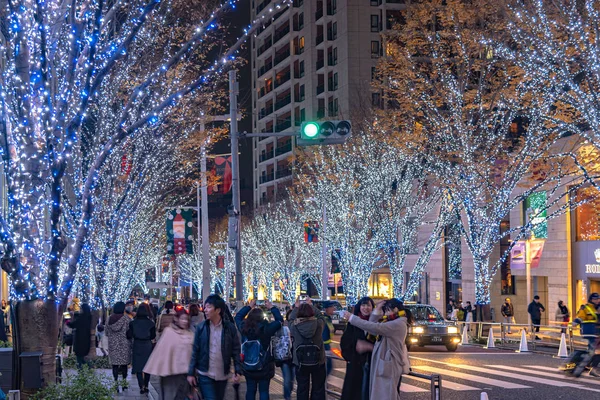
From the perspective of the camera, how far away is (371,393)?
32.6ft

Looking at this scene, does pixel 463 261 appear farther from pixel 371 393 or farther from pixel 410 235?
Result: pixel 371 393

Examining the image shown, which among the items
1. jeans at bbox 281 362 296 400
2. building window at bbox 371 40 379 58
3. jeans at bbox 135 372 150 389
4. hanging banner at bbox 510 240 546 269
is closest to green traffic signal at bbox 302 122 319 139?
jeans at bbox 281 362 296 400

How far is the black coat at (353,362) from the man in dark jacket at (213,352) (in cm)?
144

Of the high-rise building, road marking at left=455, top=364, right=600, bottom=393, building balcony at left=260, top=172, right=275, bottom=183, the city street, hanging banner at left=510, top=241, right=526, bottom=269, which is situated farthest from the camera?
building balcony at left=260, top=172, right=275, bottom=183

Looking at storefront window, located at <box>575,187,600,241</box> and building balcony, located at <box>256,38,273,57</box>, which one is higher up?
building balcony, located at <box>256,38,273,57</box>

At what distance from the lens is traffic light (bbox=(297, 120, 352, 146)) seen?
16312mm

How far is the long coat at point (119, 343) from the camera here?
16062mm

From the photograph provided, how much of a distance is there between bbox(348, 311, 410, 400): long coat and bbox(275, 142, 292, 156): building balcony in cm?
8343

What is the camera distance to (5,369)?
42.2ft

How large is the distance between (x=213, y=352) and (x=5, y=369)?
14.2 ft

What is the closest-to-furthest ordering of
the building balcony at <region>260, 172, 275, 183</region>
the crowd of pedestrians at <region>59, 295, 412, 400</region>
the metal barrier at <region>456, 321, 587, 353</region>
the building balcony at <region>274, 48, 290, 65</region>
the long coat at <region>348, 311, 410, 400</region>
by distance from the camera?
1. the long coat at <region>348, 311, 410, 400</region>
2. the crowd of pedestrians at <region>59, 295, 412, 400</region>
3. the metal barrier at <region>456, 321, 587, 353</region>
4. the building balcony at <region>274, 48, 290, 65</region>
5. the building balcony at <region>260, 172, 275, 183</region>

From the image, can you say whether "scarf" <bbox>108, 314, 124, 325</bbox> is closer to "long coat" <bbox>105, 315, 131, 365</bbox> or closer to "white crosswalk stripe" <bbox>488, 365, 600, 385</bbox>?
"long coat" <bbox>105, 315, 131, 365</bbox>

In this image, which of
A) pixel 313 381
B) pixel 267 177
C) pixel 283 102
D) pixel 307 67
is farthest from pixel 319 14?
pixel 313 381

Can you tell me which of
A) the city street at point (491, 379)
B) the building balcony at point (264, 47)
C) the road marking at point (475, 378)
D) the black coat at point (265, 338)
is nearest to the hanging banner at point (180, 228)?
the city street at point (491, 379)
